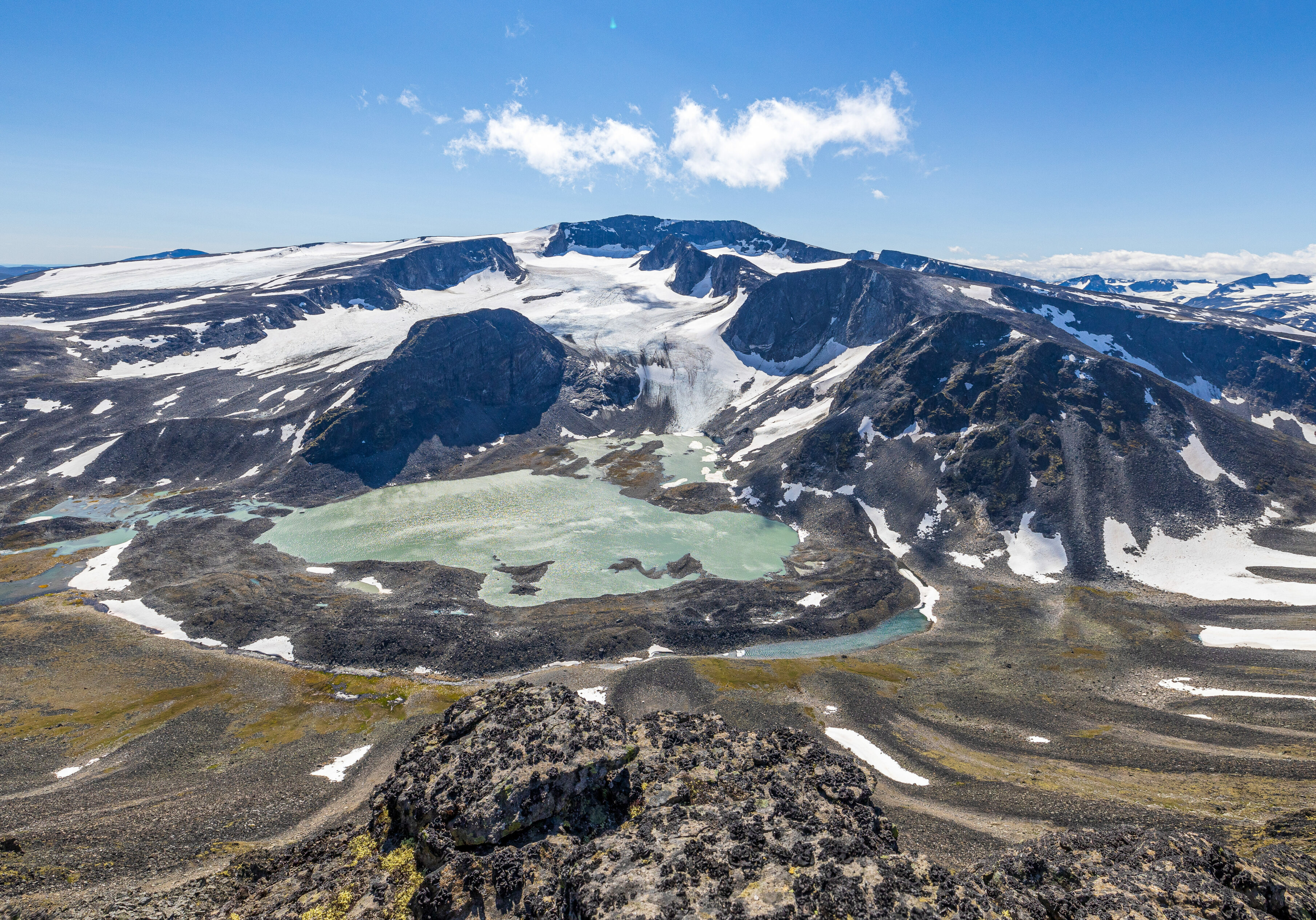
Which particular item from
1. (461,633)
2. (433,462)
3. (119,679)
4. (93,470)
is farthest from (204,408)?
(461,633)

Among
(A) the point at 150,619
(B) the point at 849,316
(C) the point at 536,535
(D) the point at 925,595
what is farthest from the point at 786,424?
(A) the point at 150,619

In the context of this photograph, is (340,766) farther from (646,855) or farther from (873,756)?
(873,756)

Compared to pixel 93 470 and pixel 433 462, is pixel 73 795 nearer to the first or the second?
pixel 433 462

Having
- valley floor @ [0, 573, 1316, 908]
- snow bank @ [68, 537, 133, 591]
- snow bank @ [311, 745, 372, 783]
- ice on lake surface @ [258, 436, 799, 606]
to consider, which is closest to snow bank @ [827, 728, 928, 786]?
valley floor @ [0, 573, 1316, 908]

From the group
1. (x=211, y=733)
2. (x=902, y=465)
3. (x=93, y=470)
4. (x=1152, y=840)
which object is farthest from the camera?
(x=93, y=470)

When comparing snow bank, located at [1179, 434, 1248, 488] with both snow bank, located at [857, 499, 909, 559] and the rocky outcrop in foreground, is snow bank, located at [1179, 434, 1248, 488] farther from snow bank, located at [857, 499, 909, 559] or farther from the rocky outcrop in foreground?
the rocky outcrop in foreground

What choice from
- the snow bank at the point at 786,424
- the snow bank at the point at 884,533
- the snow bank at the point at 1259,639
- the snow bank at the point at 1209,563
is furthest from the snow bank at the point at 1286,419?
the snow bank at the point at 884,533
